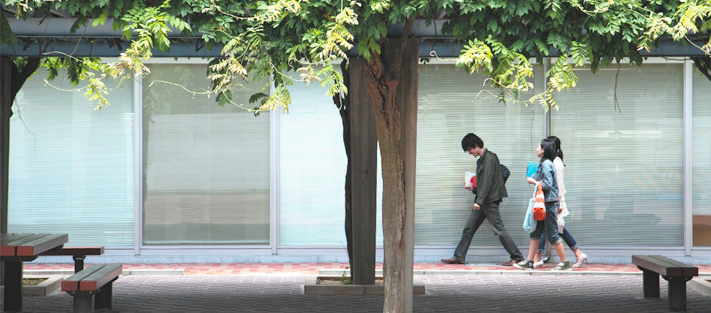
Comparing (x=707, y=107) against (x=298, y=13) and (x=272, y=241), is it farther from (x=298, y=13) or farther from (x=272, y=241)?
(x=298, y=13)

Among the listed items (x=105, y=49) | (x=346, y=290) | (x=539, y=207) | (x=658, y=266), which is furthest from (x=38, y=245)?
(x=539, y=207)

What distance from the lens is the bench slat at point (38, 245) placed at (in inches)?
337

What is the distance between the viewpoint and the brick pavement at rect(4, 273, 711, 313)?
9672 millimetres

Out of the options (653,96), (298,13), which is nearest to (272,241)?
(653,96)

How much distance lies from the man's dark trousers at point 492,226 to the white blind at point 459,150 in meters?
0.60

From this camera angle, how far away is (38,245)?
8.67 metres

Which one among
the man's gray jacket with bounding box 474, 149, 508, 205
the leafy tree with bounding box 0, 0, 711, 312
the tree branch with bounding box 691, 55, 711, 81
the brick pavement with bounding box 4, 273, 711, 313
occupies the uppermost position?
the tree branch with bounding box 691, 55, 711, 81

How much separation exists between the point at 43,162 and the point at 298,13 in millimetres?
8653

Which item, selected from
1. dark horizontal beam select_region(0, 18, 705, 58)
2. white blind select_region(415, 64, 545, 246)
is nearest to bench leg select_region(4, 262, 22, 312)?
dark horizontal beam select_region(0, 18, 705, 58)

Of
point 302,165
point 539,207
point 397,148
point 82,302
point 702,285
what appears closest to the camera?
point 397,148

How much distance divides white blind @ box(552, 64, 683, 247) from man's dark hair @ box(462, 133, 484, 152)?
149 centimetres

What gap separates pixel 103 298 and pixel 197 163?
14.4 ft

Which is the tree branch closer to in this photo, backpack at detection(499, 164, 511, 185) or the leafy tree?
Result: backpack at detection(499, 164, 511, 185)

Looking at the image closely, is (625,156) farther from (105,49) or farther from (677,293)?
(105,49)
